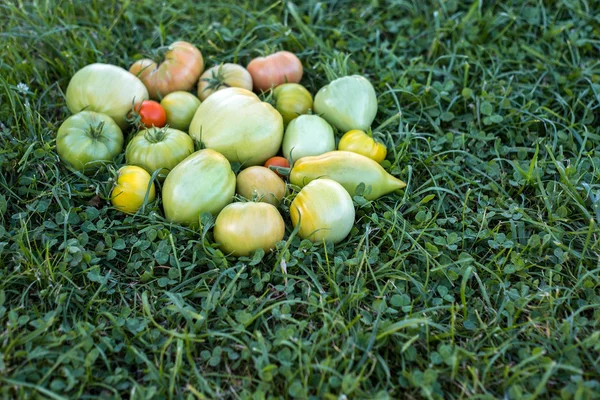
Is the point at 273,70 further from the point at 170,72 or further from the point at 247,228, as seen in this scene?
the point at 247,228

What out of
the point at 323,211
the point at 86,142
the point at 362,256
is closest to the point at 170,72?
the point at 86,142

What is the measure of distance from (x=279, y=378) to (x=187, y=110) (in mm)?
1535

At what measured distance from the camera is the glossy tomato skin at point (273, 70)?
322 centimetres

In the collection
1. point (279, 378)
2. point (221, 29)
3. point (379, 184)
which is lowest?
point (279, 378)

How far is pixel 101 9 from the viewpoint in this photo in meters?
3.77

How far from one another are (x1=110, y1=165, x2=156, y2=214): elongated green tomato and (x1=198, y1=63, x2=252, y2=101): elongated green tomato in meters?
0.72

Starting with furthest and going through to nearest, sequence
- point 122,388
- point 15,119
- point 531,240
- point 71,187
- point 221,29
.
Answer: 1. point 221,29
2. point 15,119
3. point 71,187
4. point 531,240
5. point 122,388

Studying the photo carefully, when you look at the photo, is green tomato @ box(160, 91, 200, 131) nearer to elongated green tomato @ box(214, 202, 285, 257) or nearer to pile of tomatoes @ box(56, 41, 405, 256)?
pile of tomatoes @ box(56, 41, 405, 256)

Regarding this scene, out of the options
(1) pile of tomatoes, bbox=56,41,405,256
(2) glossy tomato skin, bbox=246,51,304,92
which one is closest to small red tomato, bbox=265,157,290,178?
(1) pile of tomatoes, bbox=56,41,405,256

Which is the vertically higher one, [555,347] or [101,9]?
[101,9]

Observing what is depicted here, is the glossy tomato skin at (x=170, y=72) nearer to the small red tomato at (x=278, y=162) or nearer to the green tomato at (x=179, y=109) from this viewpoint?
the green tomato at (x=179, y=109)

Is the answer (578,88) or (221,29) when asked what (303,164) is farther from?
(578,88)

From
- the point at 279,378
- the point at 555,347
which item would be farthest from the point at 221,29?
the point at 555,347

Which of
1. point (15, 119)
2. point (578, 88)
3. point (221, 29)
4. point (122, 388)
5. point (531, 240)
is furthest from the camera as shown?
point (221, 29)
